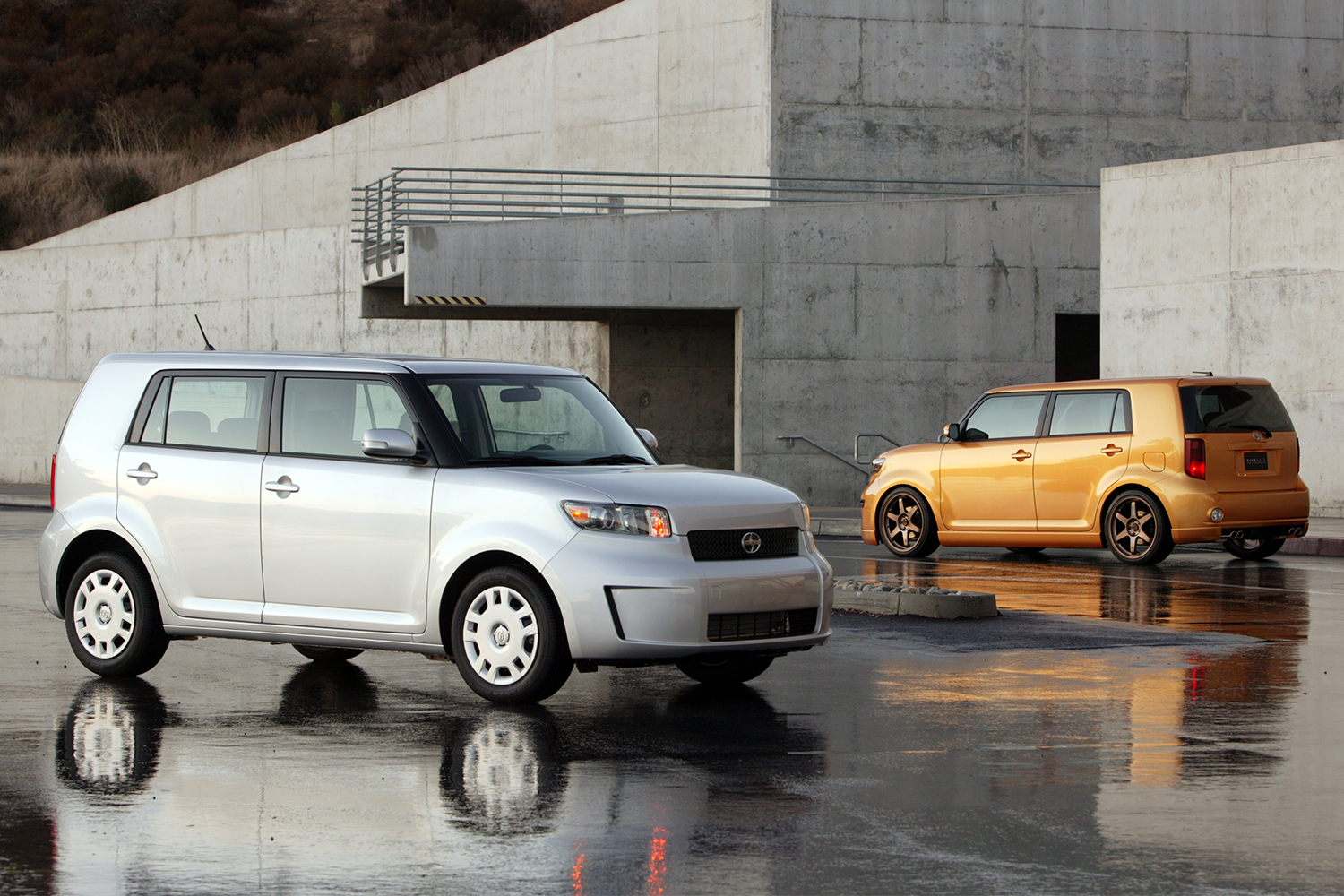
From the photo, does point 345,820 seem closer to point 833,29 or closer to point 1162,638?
point 1162,638

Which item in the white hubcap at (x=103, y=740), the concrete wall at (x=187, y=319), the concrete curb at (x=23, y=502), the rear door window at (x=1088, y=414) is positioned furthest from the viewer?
the concrete wall at (x=187, y=319)

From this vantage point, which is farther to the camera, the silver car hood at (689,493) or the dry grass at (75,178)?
the dry grass at (75,178)

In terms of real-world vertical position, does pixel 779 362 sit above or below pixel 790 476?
above

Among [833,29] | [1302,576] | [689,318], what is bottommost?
[1302,576]

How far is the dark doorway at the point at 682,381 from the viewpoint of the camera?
3484 centimetres

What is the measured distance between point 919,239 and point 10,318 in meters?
23.2

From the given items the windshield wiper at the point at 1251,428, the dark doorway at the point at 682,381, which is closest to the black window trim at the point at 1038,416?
the windshield wiper at the point at 1251,428

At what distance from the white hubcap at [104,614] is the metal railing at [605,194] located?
1855 centimetres

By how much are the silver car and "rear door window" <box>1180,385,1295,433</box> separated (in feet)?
28.9

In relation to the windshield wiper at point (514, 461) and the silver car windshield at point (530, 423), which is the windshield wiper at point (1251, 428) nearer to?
the silver car windshield at point (530, 423)

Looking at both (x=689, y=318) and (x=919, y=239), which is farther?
(x=689, y=318)

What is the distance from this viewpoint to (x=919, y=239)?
3084 cm

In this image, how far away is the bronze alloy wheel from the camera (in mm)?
17328

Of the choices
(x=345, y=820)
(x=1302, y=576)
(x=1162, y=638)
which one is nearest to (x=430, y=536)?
(x=345, y=820)
